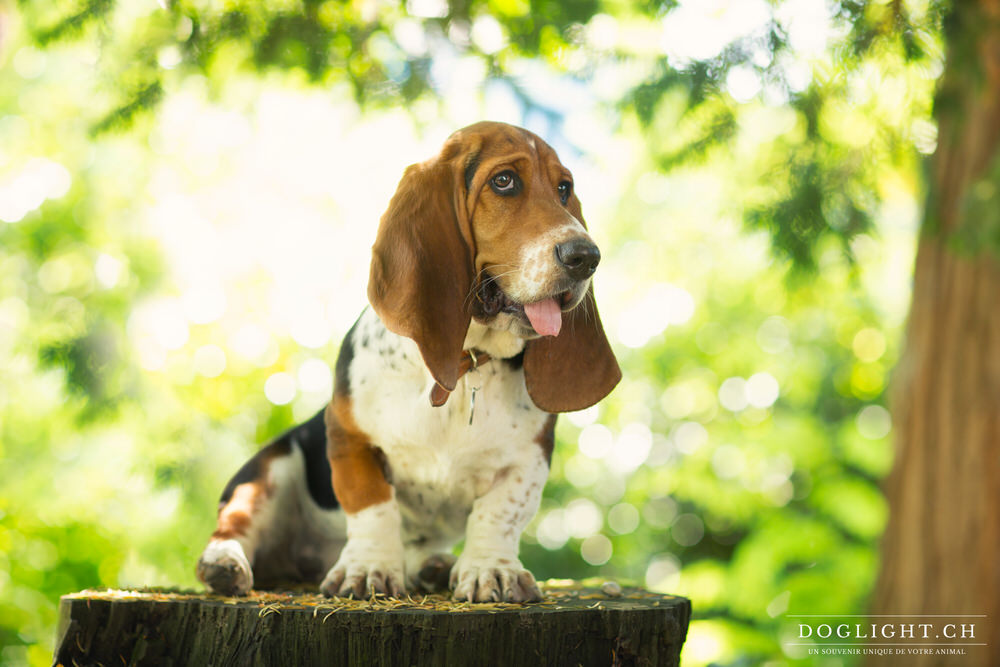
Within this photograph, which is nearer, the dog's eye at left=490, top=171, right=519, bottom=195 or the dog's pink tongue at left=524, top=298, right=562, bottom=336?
the dog's pink tongue at left=524, top=298, right=562, bottom=336

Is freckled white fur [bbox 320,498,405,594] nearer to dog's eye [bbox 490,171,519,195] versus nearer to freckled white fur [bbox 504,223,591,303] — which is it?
freckled white fur [bbox 504,223,591,303]

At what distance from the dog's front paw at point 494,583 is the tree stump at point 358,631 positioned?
55 millimetres

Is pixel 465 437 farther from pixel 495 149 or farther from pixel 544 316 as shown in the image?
pixel 495 149

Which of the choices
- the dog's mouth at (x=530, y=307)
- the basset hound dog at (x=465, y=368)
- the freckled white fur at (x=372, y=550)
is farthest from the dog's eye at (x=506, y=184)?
the freckled white fur at (x=372, y=550)

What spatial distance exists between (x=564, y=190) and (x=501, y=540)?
104cm

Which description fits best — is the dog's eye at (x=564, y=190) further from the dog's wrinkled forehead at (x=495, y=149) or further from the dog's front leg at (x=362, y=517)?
the dog's front leg at (x=362, y=517)

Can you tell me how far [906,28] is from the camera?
373 centimetres

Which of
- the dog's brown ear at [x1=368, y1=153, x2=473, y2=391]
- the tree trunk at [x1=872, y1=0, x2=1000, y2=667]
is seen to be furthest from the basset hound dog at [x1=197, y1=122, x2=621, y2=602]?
the tree trunk at [x1=872, y1=0, x2=1000, y2=667]

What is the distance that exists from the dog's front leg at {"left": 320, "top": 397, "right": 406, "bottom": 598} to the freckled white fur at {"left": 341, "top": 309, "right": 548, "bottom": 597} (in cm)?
1

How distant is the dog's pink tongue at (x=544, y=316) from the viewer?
229 cm

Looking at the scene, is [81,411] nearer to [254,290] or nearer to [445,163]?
[254,290]

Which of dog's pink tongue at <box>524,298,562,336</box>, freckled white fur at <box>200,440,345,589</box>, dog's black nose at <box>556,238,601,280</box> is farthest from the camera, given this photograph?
freckled white fur at <box>200,440,345,589</box>

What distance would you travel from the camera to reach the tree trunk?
5051 millimetres

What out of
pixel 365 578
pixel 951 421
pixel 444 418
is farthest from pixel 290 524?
pixel 951 421
